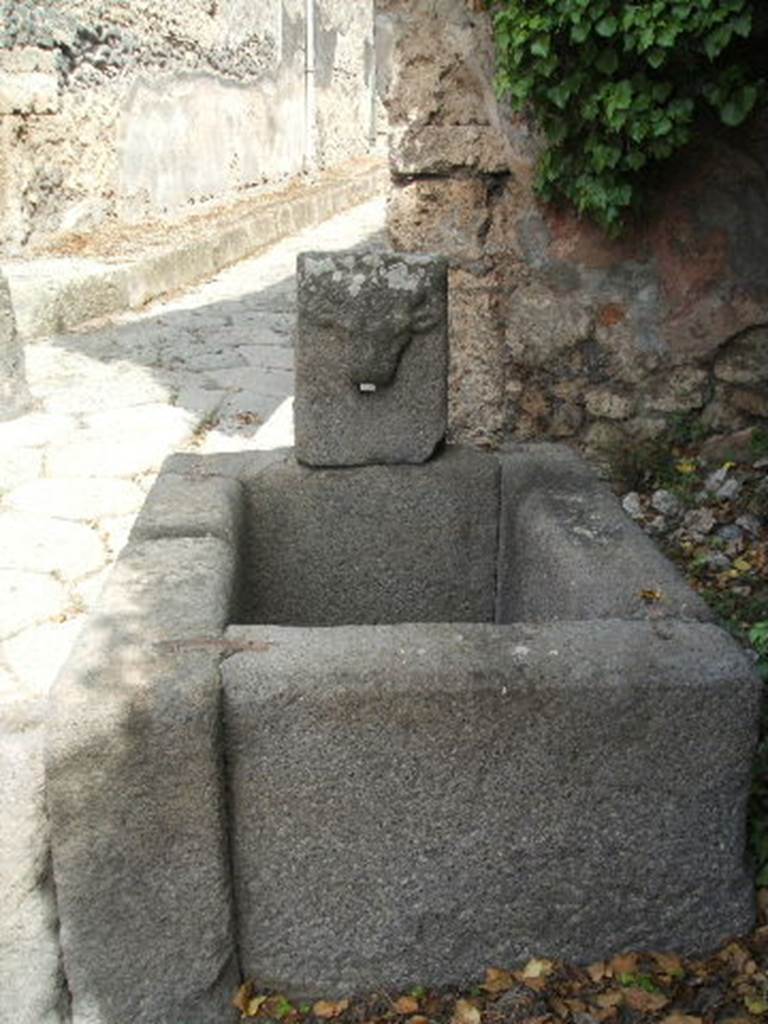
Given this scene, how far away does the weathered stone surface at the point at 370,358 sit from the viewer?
2217mm

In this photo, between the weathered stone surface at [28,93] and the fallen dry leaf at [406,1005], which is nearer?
the fallen dry leaf at [406,1005]

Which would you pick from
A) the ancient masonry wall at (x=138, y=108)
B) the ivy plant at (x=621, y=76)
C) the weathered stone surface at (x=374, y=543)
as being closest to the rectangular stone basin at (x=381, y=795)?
the weathered stone surface at (x=374, y=543)

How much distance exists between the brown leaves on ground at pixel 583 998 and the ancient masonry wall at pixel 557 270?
236cm

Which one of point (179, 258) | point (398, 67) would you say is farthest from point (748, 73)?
point (179, 258)

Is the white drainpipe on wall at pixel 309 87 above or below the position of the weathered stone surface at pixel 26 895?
above

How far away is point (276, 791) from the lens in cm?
162

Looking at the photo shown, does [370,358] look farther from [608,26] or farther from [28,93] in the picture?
[28,93]

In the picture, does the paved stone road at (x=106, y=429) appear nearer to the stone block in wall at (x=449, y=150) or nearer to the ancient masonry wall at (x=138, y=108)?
the stone block in wall at (x=449, y=150)

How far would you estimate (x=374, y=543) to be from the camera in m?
2.46

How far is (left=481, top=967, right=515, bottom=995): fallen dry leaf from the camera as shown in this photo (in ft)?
5.75

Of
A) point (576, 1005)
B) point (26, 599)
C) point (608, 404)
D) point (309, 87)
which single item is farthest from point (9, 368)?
point (309, 87)

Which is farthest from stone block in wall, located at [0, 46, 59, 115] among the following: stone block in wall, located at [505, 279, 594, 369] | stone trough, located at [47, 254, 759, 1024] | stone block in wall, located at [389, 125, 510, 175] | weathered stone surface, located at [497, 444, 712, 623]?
stone trough, located at [47, 254, 759, 1024]

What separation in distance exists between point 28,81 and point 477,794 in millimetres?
7545

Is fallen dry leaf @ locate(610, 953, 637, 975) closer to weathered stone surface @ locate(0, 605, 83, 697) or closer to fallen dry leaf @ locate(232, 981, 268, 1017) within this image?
fallen dry leaf @ locate(232, 981, 268, 1017)
